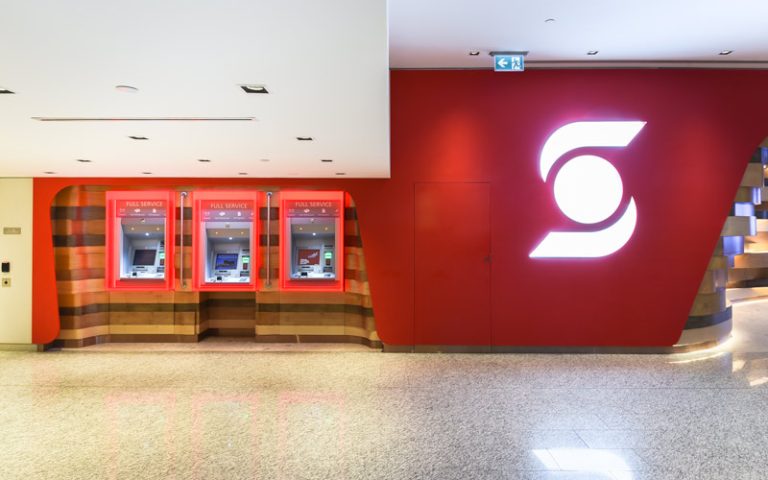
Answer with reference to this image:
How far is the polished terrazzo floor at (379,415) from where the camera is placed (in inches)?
118

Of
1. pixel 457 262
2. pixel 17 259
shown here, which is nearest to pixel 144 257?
pixel 17 259

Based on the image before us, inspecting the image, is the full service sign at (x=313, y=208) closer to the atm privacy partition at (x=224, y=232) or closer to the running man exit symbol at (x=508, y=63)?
the atm privacy partition at (x=224, y=232)

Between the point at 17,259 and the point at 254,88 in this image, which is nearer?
the point at 254,88

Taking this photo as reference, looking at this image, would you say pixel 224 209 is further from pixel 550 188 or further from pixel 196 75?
pixel 550 188

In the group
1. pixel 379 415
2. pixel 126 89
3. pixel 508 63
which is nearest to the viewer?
pixel 126 89

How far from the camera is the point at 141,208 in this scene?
6.11m

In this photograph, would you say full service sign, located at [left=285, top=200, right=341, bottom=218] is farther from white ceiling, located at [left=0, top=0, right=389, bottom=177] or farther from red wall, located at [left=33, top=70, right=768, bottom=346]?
white ceiling, located at [left=0, top=0, right=389, bottom=177]

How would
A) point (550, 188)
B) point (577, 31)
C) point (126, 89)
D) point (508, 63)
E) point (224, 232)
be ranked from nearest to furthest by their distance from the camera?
point (126, 89)
point (577, 31)
point (508, 63)
point (550, 188)
point (224, 232)

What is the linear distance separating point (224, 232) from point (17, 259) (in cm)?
257

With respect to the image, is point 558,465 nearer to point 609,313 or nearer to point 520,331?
point 520,331

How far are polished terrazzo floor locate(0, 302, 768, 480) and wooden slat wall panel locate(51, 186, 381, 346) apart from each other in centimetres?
53

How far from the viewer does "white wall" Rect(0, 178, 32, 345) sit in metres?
5.95

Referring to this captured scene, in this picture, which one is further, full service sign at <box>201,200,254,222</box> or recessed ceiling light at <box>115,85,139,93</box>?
full service sign at <box>201,200,254,222</box>

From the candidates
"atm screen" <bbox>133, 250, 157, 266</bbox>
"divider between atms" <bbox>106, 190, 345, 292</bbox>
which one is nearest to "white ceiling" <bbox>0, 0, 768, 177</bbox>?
"divider between atms" <bbox>106, 190, 345, 292</bbox>
